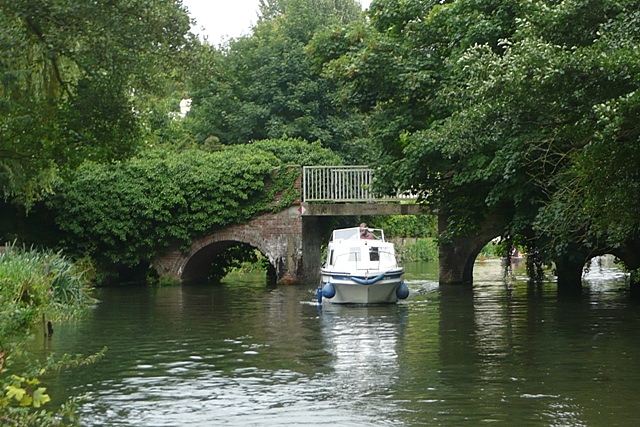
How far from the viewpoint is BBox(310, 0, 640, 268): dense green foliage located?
45.6 feet

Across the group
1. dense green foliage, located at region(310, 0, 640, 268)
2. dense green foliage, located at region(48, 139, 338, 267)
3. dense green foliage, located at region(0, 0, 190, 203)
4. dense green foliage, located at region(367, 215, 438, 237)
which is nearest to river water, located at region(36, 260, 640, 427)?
dense green foliage, located at region(310, 0, 640, 268)

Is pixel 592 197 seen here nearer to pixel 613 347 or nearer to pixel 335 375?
pixel 613 347

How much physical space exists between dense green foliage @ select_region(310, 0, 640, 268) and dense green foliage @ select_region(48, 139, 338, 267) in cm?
664

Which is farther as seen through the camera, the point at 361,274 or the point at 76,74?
the point at 361,274

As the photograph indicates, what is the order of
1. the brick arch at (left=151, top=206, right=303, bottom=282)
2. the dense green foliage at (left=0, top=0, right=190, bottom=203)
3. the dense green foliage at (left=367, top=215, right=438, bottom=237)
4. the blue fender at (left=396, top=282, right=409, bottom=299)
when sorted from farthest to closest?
the dense green foliage at (left=367, top=215, right=438, bottom=237) < the brick arch at (left=151, top=206, right=303, bottom=282) < the blue fender at (left=396, top=282, right=409, bottom=299) < the dense green foliage at (left=0, top=0, right=190, bottom=203)

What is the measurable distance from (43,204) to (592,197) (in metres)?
21.4

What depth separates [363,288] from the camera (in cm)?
2411

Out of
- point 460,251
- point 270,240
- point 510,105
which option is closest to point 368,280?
point 460,251

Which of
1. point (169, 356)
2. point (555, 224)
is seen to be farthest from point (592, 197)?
point (169, 356)

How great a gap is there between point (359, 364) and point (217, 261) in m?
22.5

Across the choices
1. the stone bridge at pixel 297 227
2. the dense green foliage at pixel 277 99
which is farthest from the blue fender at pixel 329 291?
the dense green foliage at pixel 277 99

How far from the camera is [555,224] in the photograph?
1802 cm

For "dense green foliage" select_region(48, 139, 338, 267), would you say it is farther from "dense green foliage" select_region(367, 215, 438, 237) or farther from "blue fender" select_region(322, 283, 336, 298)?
"dense green foliage" select_region(367, 215, 438, 237)

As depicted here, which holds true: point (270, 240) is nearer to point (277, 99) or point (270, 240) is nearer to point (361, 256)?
point (361, 256)
